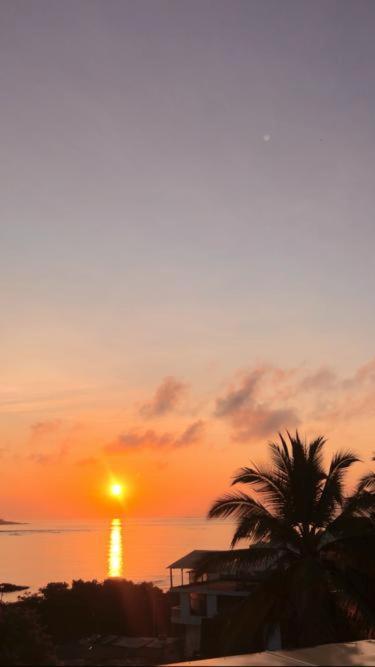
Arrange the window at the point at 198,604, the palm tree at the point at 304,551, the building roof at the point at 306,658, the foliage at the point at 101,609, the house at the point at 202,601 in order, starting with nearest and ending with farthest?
the building roof at the point at 306,658
the palm tree at the point at 304,551
the house at the point at 202,601
the window at the point at 198,604
the foliage at the point at 101,609

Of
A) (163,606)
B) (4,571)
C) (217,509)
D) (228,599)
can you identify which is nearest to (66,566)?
(4,571)

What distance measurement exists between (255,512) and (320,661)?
9.95 metres

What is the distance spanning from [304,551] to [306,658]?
9.61 metres

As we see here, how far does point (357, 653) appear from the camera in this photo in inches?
341

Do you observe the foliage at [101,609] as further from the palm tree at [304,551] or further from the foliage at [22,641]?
the foliage at [22,641]

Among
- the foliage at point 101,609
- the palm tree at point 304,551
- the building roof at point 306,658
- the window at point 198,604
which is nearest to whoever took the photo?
the building roof at point 306,658

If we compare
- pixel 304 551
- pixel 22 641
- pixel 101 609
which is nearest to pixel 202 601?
pixel 101 609

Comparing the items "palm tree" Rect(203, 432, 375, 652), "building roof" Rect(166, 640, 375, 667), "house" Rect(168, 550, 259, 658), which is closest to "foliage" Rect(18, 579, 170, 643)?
"house" Rect(168, 550, 259, 658)

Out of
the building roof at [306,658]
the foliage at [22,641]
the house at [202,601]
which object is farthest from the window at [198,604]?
the building roof at [306,658]

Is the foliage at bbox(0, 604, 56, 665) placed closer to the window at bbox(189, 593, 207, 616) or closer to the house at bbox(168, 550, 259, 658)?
the house at bbox(168, 550, 259, 658)

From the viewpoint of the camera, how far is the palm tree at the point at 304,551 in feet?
52.3

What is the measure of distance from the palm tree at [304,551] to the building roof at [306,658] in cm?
718

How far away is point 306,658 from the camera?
318 inches

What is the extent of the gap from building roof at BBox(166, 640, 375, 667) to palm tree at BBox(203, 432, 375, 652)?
7.18 meters
